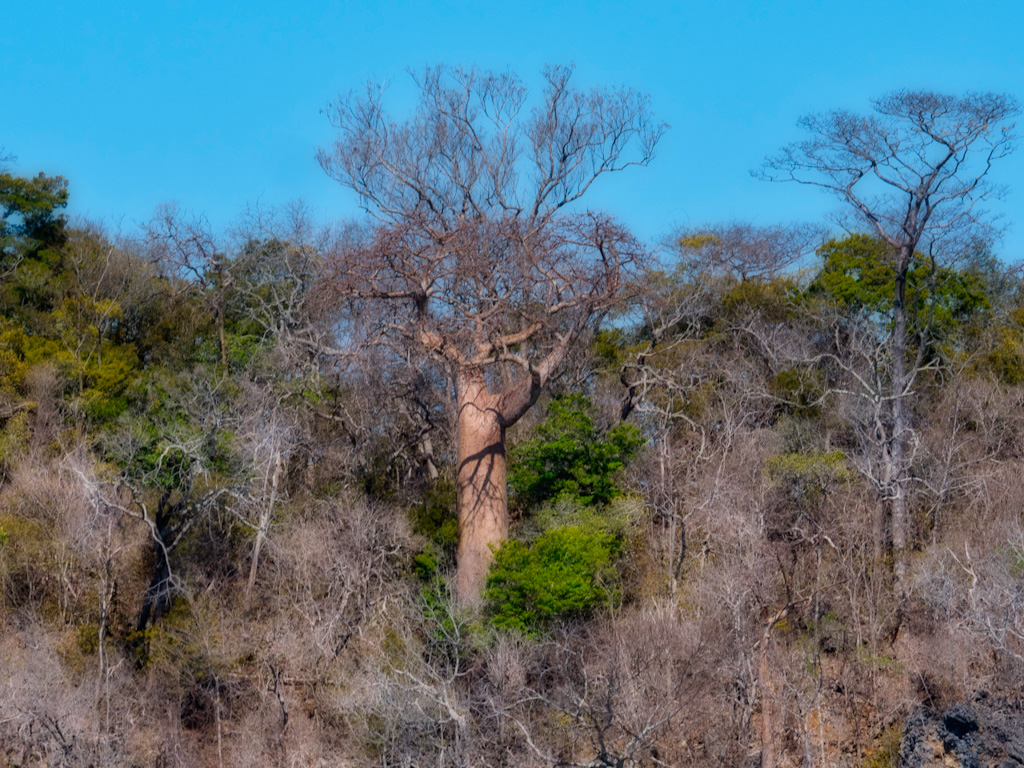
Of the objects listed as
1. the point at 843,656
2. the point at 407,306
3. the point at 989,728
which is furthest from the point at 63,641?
the point at 989,728

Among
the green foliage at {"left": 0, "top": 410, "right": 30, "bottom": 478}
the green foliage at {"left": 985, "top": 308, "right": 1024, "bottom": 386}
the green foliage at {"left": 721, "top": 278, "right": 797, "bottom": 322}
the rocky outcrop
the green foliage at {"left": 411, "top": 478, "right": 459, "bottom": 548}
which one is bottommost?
the rocky outcrop

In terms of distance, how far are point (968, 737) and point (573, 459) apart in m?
7.82

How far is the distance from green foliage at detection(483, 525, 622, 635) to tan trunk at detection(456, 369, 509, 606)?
90 cm

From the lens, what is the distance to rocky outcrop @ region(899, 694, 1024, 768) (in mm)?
14125

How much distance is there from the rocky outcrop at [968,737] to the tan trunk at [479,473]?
692 centimetres

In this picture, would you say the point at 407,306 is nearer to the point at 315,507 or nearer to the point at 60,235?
the point at 315,507

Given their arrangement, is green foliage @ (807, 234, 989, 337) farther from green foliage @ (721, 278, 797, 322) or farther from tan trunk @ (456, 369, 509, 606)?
tan trunk @ (456, 369, 509, 606)

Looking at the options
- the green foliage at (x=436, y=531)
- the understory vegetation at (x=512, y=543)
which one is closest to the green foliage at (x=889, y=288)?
the understory vegetation at (x=512, y=543)

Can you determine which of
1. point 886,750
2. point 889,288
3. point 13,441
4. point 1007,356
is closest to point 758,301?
point 889,288

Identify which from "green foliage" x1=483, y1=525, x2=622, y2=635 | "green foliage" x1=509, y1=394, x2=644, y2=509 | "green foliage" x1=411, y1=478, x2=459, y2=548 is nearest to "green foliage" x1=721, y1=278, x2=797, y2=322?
"green foliage" x1=509, y1=394, x2=644, y2=509

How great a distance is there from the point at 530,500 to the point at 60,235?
551 inches

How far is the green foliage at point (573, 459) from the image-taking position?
19703 millimetres

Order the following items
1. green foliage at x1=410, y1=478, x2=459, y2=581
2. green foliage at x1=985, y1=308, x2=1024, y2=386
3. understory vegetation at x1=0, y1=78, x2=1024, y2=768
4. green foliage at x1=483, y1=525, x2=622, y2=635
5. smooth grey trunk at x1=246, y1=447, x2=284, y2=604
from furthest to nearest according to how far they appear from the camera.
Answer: green foliage at x1=985, y1=308, x2=1024, y2=386 → green foliage at x1=410, y1=478, x2=459, y2=581 → smooth grey trunk at x1=246, y1=447, x2=284, y2=604 → green foliage at x1=483, y1=525, x2=622, y2=635 → understory vegetation at x1=0, y1=78, x2=1024, y2=768

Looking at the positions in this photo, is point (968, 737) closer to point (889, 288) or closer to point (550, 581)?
point (550, 581)
